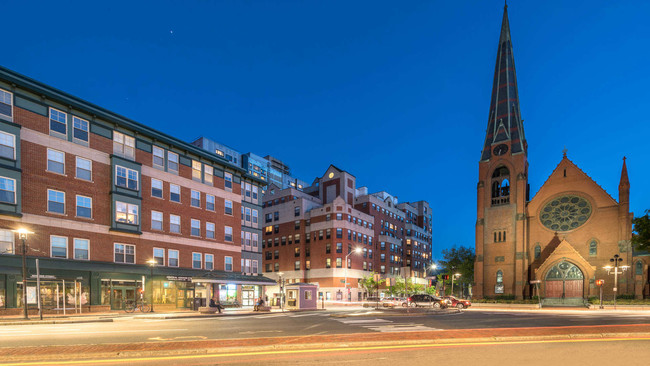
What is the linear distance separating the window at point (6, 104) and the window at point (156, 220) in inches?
530

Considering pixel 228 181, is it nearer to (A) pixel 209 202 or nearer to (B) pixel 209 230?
(A) pixel 209 202

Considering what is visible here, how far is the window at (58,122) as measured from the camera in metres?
30.3

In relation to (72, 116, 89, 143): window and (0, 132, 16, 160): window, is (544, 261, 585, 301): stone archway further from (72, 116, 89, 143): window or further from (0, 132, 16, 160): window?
(0, 132, 16, 160): window

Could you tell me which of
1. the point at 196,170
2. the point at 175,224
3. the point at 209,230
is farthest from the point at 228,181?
the point at 175,224

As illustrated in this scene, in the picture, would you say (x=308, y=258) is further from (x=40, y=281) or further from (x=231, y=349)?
(x=231, y=349)

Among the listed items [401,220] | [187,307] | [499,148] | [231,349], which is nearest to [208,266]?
[187,307]

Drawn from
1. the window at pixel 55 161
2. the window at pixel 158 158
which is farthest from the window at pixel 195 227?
the window at pixel 55 161

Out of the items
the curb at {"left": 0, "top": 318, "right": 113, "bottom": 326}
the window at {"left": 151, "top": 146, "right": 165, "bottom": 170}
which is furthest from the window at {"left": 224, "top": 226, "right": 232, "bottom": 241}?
the curb at {"left": 0, "top": 318, "right": 113, "bottom": 326}

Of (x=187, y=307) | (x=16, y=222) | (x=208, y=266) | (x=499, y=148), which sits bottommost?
(x=187, y=307)

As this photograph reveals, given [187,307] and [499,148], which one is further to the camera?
[499,148]

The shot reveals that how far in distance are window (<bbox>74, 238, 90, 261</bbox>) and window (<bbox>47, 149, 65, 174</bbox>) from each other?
17.7 ft

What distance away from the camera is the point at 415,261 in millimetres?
107688

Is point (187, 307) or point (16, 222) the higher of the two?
point (16, 222)

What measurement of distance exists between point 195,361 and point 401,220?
9792 cm
